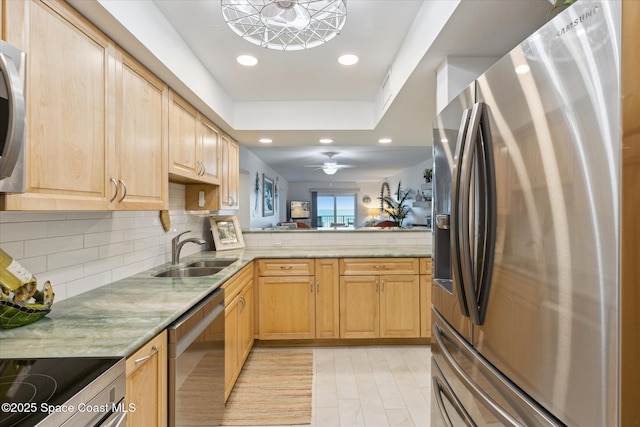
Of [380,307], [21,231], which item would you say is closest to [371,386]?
[380,307]

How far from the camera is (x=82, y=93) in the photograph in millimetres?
1343

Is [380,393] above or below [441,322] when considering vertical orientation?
below

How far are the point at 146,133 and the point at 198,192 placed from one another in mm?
1296

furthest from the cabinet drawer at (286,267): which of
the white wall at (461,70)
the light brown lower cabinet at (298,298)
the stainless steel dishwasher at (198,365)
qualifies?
the white wall at (461,70)

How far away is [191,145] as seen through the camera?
8.19ft

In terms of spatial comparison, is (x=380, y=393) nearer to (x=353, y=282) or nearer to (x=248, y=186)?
(x=353, y=282)

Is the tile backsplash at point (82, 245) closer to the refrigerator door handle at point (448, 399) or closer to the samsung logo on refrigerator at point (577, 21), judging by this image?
the refrigerator door handle at point (448, 399)

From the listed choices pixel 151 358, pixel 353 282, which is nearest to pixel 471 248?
pixel 151 358

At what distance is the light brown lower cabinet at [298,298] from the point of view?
10.4ft

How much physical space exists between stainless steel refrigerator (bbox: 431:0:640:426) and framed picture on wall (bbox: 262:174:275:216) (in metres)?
5.76

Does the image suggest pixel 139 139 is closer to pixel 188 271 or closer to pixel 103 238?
pixel 103 238

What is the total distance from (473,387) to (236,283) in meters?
1.76

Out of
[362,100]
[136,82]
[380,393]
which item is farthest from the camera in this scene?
[362,100]

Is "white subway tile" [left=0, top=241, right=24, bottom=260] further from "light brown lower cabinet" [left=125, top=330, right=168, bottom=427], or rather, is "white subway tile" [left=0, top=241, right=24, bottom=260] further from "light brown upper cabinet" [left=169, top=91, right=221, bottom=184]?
"light brown upper cabinet" [left=169, top=91, right=221, bottom=184]
